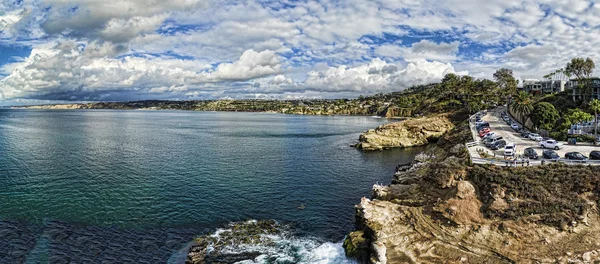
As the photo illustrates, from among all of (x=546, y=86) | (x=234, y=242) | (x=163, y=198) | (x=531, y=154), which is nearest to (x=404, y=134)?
Answer: (x=531, y=154)

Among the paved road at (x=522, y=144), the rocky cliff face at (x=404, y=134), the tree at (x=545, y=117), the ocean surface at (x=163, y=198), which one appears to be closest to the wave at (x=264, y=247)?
the ocean surface at (x=163, y=198)

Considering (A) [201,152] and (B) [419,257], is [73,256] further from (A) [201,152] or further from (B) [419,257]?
(A) [201,152]

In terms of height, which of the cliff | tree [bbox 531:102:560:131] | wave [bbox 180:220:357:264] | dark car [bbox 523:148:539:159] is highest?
tree [bbox 531:102:560:131]

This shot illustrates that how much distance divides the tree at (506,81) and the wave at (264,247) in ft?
371

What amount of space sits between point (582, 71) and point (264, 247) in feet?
310

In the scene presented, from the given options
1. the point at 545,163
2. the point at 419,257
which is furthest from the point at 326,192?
the point at 545,163

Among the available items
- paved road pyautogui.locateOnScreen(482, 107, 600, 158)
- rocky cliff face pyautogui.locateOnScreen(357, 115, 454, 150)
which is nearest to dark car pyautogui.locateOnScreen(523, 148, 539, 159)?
paved road pyautogui.locateOnScreen(482, 107, 600, 158)

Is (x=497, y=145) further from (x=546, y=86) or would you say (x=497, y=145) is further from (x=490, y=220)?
(x=546, y=86)

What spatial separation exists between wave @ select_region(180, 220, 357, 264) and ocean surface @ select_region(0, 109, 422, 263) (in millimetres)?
187

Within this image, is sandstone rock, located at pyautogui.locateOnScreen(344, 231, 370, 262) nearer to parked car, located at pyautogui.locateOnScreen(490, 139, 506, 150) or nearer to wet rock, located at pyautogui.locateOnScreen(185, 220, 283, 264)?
wet rock, located at pyautogui.locateOnScreen(185, 220, 283, 264)

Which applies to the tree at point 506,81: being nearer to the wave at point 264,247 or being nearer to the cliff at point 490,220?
the cliff at point 490,220

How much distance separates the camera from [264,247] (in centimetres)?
3064

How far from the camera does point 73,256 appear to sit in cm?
2841

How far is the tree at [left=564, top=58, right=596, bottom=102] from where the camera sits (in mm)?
77438
